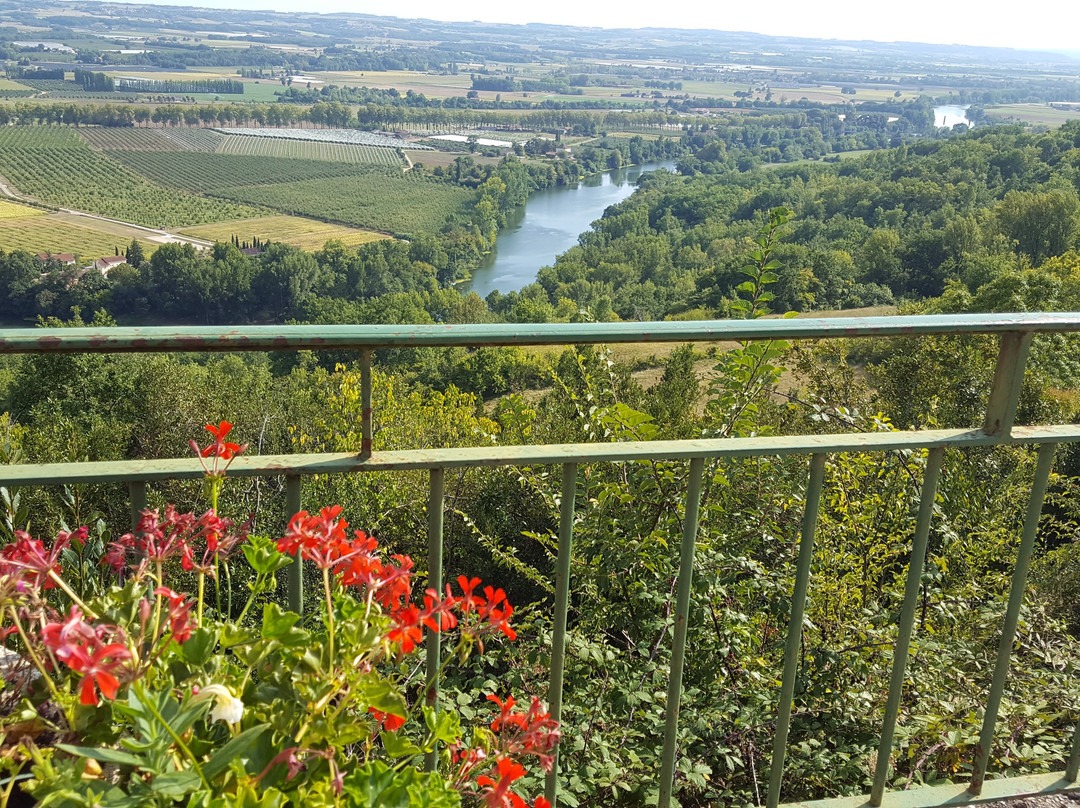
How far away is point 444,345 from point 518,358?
2566 cm

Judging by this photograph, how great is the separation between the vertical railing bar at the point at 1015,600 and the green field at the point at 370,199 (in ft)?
253

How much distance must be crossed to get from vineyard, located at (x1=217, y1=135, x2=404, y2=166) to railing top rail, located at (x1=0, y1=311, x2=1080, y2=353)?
103352mm

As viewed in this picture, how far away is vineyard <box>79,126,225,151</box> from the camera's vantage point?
93625 millimetres

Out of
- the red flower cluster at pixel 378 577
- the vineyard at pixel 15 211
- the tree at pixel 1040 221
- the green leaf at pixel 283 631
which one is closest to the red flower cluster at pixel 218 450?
the red flower cluster at pixel 378 577

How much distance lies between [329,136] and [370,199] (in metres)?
30.7

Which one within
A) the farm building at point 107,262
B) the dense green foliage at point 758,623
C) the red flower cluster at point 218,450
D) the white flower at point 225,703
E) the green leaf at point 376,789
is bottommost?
the farm building at point 107,262

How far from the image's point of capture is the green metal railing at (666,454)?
1.15 metres

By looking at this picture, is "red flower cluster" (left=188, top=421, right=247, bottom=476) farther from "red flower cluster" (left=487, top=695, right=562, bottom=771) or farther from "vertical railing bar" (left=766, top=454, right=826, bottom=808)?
"vertical railing bar" (left=766, top=454, right=826, bottom=808)

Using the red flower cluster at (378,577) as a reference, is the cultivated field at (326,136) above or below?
below

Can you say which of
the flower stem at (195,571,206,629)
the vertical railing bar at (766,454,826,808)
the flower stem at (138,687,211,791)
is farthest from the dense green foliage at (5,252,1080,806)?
the flower stem at (138,687,211,791)

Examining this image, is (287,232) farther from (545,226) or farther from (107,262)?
(545,226)

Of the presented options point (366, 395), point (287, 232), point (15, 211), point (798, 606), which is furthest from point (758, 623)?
point (15, 211)

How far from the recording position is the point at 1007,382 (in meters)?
1.45

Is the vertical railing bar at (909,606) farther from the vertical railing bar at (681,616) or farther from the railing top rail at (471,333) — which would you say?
the vertical railing bar at (681,616)
